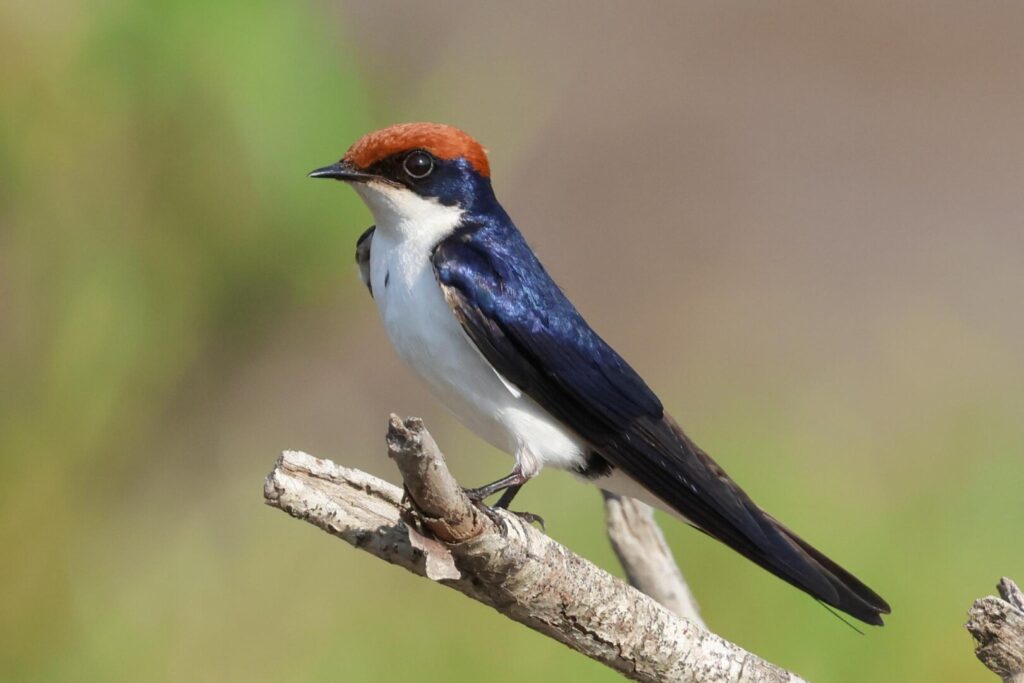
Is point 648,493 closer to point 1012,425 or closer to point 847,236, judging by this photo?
point 1012,425

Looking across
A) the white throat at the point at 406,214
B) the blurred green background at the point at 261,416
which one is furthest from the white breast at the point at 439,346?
the blurred green background at the point at 261,416

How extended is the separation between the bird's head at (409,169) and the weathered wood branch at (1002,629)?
92 centimetres

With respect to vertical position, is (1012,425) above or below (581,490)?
above

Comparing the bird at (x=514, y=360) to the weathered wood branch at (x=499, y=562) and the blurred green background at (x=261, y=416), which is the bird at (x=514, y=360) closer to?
the weathered wood branch at (x=499, y=562)

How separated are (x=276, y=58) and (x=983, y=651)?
6.15 ft

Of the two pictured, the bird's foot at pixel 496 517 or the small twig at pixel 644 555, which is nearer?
the bird's foot at pixel 496 517

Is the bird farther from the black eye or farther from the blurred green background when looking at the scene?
the blurred green background

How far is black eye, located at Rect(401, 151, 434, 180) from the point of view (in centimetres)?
241

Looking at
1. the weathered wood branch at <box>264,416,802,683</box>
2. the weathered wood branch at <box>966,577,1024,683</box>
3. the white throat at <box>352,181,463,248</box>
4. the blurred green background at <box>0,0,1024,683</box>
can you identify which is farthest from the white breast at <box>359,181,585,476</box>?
the blurred green background at <box>0,0,1024,683</box>

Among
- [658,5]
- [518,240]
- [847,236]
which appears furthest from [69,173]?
[658,5]

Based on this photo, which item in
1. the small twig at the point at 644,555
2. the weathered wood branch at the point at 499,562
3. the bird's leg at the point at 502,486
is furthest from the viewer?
the small twig at the point at 644,555

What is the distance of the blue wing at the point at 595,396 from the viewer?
2316mm

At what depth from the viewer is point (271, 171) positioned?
329 cm

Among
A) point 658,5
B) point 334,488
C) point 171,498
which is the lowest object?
point 171,498
